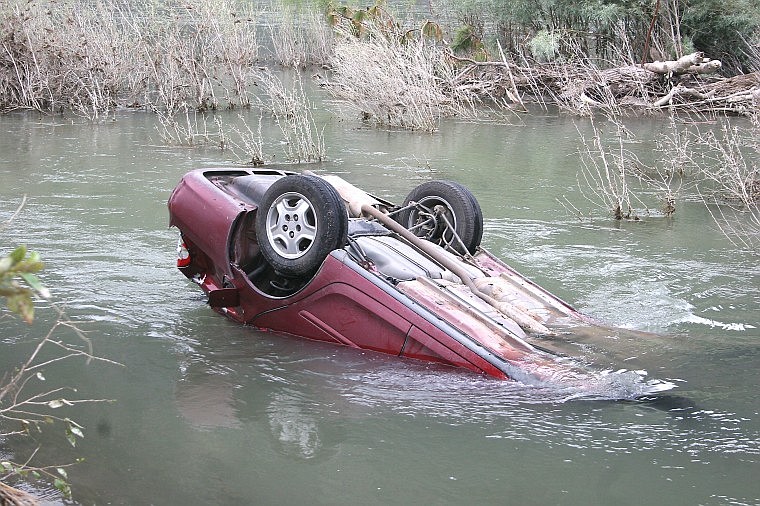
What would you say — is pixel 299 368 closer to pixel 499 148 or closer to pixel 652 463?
pixel 652 463

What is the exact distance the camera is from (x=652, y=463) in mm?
5062

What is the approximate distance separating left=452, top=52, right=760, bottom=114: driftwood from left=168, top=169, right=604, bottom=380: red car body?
1228cm

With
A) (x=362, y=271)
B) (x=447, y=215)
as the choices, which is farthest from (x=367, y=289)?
(x=447, y=215)

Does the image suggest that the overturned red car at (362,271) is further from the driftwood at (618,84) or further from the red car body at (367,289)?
the driftwood at (618,84)

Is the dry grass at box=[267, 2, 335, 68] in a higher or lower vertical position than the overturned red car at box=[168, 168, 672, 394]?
higher

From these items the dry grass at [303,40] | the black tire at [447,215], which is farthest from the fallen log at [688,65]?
the black tire at [447,215]

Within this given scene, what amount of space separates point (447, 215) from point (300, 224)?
1.38 m

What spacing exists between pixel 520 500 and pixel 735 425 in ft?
5.12

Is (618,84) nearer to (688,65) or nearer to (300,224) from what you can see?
(688,65)

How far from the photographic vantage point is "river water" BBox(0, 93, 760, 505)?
190 inches

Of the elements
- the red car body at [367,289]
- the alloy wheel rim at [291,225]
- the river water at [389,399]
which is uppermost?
the alloy wheel rim at [291,225]

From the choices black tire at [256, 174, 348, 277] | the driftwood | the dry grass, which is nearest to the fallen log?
the driftwood

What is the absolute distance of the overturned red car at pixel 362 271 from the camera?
5988mm

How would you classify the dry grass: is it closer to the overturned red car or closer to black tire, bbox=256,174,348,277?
the overturned red car
